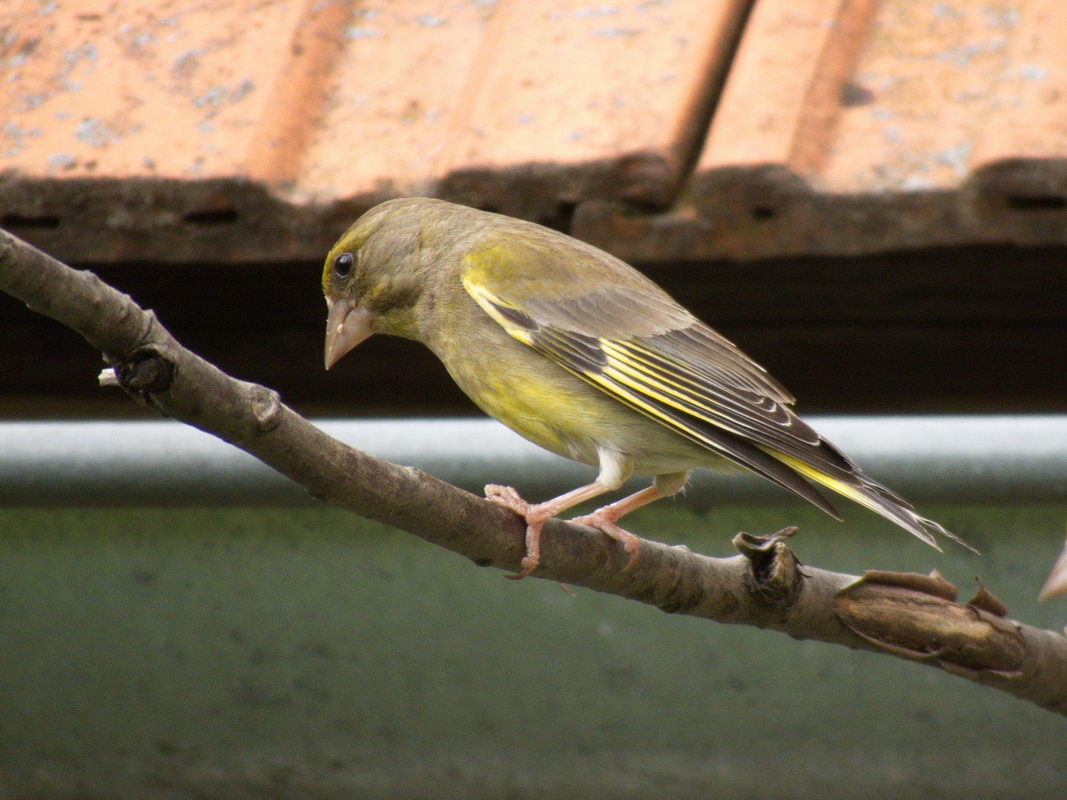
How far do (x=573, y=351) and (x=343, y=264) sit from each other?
624 millimetres

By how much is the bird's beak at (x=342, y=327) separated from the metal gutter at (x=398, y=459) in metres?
0.29

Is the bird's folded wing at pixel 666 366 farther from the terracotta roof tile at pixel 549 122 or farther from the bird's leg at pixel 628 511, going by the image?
the terracotta roof tile at pixel 549 122

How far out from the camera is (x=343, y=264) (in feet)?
10.7

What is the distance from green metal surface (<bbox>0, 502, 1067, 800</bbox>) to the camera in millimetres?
3973

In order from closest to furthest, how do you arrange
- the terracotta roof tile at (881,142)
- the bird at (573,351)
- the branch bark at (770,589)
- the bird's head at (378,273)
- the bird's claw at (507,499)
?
the branch bark at (770,589)
the bird's claw at (507,499)
the terracotta roof tile at (881,142)
the bird at (573,351)
the bird's head at (378,273)

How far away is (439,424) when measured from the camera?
3205mm

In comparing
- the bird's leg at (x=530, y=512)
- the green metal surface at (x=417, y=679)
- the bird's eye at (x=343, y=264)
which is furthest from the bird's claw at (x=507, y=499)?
the green metal surface at (x=417, y=679)

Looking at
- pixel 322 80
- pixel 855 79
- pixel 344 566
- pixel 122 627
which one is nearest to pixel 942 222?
pixel 855 79

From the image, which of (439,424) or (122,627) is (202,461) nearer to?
(439,424)

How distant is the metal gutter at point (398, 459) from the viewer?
296 cm

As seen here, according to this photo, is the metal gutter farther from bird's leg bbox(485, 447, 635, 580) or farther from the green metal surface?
the green metal surface

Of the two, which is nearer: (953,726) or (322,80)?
(322,80)

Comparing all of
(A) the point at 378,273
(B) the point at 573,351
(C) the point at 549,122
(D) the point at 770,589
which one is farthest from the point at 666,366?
(D) the point at 770,589

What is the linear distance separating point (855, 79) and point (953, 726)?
2.02 metres
